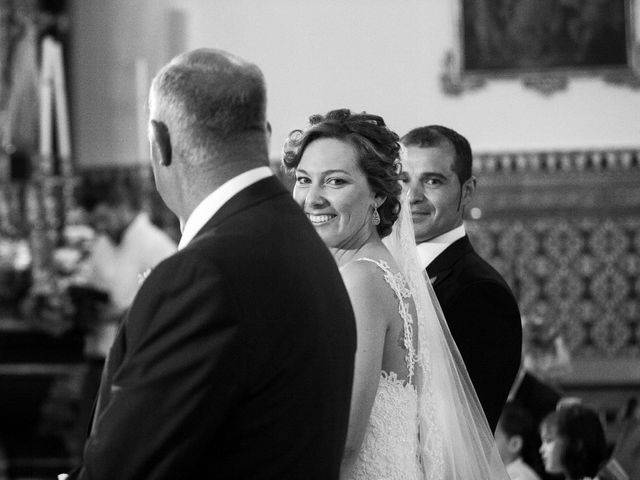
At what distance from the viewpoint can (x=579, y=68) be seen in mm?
10008

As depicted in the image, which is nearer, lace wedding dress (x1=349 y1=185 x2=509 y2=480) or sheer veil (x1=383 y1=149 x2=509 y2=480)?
lace wedding dress (x1=349 y1=185 x2=509 y2=480)

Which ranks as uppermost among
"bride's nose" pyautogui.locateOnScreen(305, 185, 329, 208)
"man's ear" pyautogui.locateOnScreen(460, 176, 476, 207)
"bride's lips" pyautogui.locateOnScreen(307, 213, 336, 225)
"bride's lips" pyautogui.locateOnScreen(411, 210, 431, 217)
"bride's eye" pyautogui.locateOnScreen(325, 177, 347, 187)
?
"bride's eye" pyautogui.locateOnScreen(325, 177, 347, 187)

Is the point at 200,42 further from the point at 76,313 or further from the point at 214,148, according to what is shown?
the point at 214,148

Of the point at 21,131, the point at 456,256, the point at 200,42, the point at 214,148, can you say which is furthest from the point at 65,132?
the point at 214,148

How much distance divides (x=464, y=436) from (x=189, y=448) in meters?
1.45

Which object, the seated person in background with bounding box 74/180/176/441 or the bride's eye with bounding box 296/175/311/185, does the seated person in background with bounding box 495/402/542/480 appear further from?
the seated person in background with bounding box 74/180/176/441

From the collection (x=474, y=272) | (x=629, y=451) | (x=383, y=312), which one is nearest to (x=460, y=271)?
(x=474, y=272)

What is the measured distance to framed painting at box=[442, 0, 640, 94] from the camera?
9.98 meters

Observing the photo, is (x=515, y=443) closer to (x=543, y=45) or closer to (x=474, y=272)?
(x=474, y=272)

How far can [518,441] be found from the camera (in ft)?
14.8

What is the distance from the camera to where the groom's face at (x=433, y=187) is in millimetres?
3408

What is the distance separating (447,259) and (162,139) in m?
1.48

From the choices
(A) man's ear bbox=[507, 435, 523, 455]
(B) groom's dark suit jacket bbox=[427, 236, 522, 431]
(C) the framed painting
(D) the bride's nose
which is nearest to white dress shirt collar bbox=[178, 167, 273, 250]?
(D) the bride's nose

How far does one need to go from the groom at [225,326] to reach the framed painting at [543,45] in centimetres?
815
